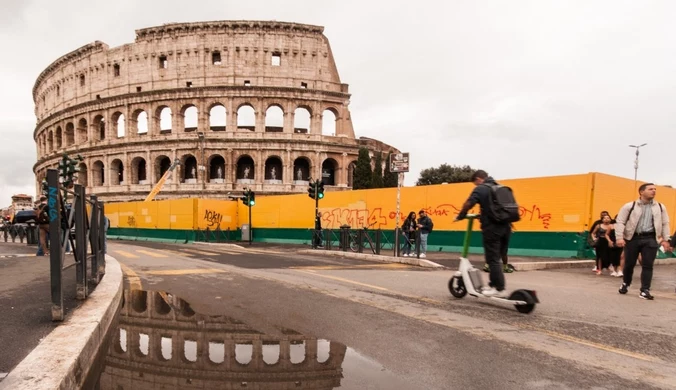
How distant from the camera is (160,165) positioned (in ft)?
150

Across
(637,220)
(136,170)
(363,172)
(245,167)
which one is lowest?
(637,220)

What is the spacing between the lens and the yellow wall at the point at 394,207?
13.5 meters

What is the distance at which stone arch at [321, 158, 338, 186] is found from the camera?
150ft

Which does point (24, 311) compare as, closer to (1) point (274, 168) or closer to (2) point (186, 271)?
(2) point (186, 271)

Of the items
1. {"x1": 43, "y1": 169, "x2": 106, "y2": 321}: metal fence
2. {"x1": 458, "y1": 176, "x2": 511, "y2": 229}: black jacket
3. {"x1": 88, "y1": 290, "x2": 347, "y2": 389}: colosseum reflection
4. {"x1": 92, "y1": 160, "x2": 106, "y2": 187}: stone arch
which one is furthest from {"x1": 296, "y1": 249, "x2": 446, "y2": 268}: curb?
{"x1": 92, "y1": 160, "x2": 106, "y2": 187}: stone arch

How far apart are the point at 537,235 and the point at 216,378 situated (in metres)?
14.0

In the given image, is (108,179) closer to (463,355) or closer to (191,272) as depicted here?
(191,272)

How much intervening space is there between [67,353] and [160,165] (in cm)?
4717

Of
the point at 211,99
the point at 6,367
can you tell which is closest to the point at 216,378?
the point at 6,367

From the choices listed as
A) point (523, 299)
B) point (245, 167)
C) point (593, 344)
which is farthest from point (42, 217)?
point (245, 167)

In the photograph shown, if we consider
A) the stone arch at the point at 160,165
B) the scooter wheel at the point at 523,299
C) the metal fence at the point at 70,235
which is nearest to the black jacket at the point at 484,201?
the scooter wheel at the point at 523,299

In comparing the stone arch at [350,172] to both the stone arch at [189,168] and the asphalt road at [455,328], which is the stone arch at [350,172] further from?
the asphalt road at [455,328]

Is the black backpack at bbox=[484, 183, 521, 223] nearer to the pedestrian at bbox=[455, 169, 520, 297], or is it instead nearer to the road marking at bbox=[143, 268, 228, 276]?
the pedestrian at bbox=[455, 169, 520, 297]

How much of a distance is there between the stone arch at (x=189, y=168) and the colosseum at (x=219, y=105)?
0.13 metres
